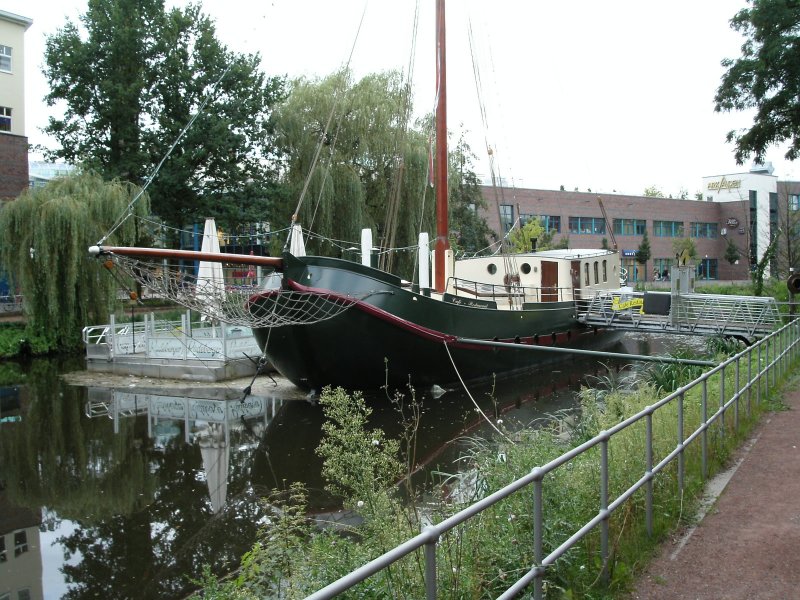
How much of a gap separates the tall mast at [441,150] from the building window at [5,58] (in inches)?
1014

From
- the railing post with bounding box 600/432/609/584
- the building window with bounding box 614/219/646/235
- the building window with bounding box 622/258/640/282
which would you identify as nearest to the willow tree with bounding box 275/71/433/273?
the railing post with bounding box 600/432/609/584

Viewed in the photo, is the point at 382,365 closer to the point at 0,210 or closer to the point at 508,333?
the point at 508,333

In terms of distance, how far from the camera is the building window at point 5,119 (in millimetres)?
34625

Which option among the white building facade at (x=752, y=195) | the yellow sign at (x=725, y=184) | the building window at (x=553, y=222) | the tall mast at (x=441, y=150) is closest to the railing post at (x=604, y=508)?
the tall mast at (x=441, y=150)

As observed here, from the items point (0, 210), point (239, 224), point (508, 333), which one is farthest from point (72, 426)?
point (239, 224)

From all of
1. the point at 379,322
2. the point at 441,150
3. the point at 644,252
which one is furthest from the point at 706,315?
the point at 644,252

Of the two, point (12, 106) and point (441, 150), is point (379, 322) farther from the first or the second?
point (12, 106)

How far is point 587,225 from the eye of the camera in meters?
57.6

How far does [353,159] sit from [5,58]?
62.0 ft

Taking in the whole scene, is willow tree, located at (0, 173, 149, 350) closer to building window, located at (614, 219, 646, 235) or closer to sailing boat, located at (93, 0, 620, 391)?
sailing boat, located at (93, 0, 620, 391)

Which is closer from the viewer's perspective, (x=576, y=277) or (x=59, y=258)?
(x=576, y=277)

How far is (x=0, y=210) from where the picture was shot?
24469 mm

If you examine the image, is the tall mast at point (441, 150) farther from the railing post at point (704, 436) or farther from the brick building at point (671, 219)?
the brick building at point (671, 219)

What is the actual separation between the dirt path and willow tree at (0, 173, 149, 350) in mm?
21812
